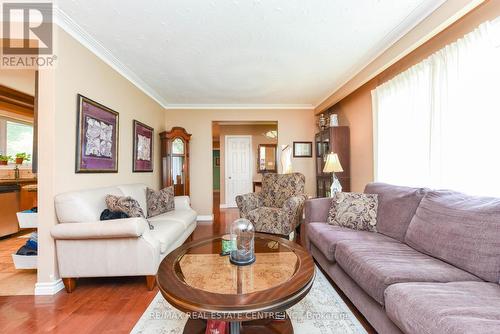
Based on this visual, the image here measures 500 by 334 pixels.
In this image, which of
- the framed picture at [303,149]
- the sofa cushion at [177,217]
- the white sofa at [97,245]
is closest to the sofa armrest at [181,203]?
the sofa cushion at [177,217]

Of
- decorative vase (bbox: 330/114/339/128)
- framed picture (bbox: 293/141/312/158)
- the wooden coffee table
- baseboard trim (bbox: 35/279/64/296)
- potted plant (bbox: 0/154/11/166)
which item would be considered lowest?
baseboard trim (bbox: 35/279/64/296)

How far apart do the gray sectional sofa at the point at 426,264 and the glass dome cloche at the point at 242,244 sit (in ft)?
2.37

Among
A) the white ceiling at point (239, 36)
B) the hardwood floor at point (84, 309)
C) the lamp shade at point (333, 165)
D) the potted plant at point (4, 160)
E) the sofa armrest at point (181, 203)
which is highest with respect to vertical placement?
the white ceiling at point (239, 36)

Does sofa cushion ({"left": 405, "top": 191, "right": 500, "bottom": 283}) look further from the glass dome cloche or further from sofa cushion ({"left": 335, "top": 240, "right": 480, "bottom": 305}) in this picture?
the glass dome cloche

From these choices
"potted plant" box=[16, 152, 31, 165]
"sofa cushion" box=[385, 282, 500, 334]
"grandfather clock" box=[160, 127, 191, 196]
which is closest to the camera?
"sofa cushion" box=[385, 282, 500, 334]

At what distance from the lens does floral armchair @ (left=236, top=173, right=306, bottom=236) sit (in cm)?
316

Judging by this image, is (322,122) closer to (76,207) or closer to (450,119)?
(450,119)

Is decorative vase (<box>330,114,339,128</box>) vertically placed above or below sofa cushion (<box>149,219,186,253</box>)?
above

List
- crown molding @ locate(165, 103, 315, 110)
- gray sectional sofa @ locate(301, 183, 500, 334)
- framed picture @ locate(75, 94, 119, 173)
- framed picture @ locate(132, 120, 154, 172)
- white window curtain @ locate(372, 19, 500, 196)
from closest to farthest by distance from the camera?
gray sectional sofa @ locate(301, 183, 500, 334) → white window curtain @ locate(372, 19, 500, 196) → framed picture @ locate(75, 94, 119, 173) → framed picture @ locate(132, 120, 154, 172) → crown molding @ locate(165, 103, 315, 110)

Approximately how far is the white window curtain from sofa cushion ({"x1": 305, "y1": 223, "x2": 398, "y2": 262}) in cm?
85

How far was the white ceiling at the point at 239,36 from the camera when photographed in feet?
6.20

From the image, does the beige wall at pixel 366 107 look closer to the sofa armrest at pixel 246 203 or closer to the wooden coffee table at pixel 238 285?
the sofa armrest at pixel 246 203

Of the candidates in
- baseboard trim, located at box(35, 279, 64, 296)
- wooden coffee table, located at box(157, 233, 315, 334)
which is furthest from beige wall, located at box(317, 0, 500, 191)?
baseboard trim, located at box(35, 279, 64, 296)

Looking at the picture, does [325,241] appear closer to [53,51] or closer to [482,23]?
[482,23]
